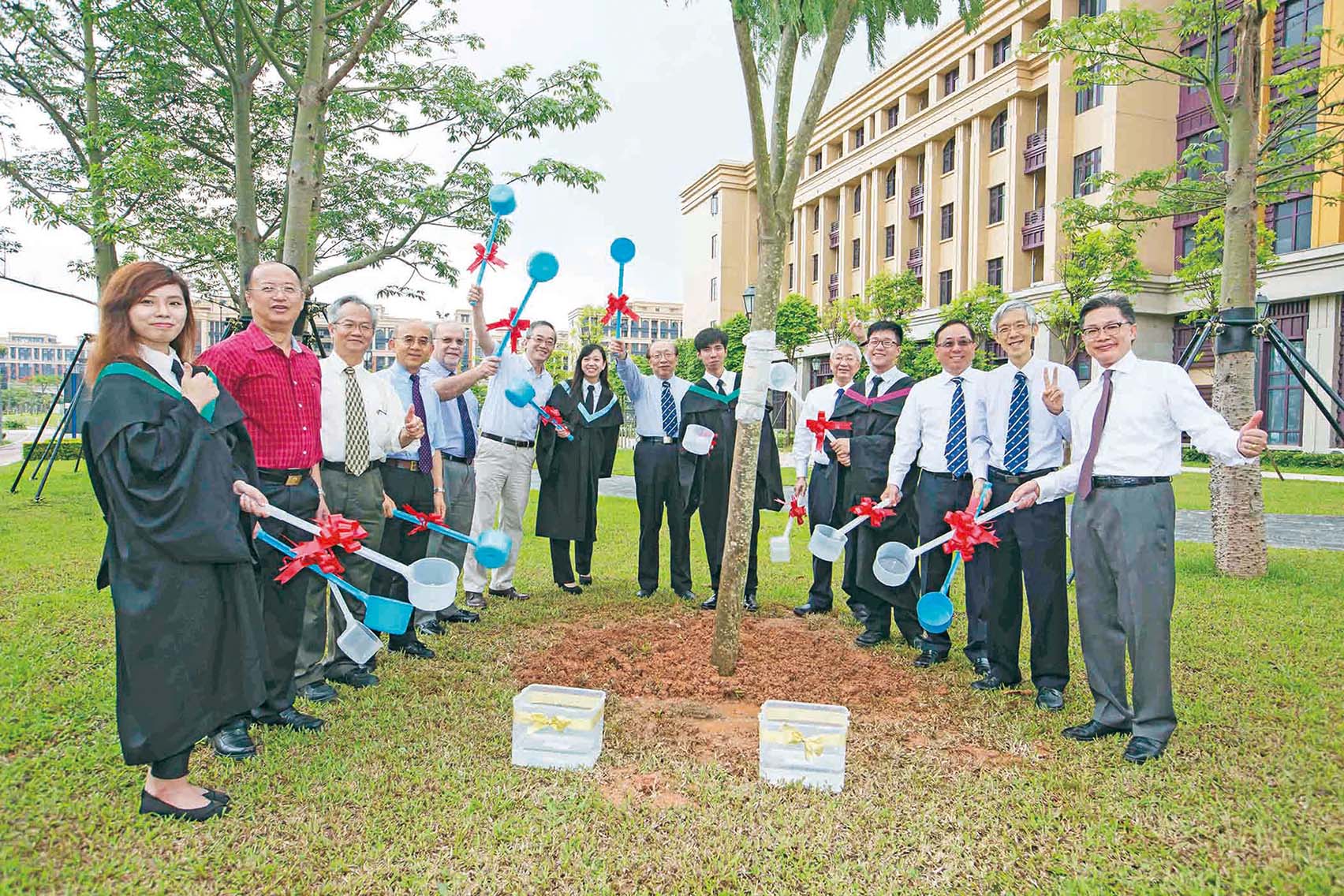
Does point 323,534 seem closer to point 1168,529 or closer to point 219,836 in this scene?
point 219,836

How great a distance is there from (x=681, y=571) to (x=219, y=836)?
13.9 ft

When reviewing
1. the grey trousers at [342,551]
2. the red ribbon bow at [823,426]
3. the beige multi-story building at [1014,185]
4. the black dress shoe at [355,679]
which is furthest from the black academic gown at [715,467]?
the beige multi-story building at [1014,185]

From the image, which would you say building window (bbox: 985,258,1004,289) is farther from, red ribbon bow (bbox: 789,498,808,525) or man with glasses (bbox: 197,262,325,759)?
man with glasses (bbox: 197,262,325,759)

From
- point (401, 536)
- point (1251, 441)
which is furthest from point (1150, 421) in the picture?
point (401, 536)

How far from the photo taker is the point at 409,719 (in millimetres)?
3893

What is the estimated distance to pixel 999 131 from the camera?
29953 millimetres

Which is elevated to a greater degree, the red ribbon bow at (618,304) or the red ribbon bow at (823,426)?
the red ribbon bow at (618,304)

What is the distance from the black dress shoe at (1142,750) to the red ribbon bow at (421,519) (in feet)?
12.3

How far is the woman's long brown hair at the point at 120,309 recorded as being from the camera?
9.57ft

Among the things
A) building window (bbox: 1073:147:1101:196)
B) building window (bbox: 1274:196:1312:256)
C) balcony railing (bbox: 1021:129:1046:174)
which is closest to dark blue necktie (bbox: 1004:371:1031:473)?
building window (bbox: 1274:196:1312:256)

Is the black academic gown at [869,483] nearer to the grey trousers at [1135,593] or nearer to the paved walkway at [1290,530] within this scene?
the grey trousers at [1135,593]

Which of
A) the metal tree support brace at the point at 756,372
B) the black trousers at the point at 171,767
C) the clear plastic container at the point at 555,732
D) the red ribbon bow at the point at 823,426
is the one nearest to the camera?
the black trousers at the point at 171,767

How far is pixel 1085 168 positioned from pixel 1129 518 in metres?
27.4

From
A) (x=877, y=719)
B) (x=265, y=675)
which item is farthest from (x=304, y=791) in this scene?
(x=877, y=719)
